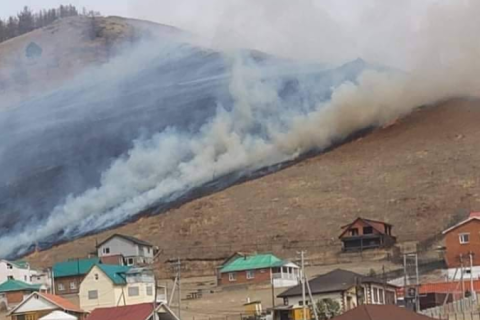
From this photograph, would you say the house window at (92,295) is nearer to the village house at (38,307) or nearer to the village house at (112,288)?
the village house at (112,288)

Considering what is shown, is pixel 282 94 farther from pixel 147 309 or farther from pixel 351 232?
pixel 147 309

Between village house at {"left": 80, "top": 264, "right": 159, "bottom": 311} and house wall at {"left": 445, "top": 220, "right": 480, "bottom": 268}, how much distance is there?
487 inches

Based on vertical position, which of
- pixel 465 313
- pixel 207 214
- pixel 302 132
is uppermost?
pixel 302 132

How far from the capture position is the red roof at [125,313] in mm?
36094

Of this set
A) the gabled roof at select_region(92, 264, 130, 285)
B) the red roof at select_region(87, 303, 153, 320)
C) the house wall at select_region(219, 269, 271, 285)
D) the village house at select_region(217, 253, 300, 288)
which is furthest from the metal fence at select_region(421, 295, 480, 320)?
the gabled roof at select_region(92, 264, 130, 285)

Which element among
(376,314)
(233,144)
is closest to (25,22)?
(233,144)

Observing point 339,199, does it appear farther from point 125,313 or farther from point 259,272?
point 125,313

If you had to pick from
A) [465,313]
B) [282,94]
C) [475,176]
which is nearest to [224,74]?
[282,94]

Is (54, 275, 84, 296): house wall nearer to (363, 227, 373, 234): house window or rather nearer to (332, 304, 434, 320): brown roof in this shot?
(363, 227, 373, 234): house window

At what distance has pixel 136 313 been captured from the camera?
3641 centimetres

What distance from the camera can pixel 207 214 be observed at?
71625 millimetres

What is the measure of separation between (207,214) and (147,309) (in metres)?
35.0

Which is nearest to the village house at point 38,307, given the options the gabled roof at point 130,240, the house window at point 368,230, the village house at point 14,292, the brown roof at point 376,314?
the village house at point 14,292

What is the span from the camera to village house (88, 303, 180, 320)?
3606cm
